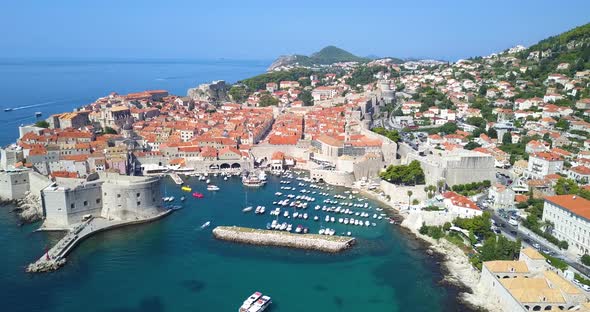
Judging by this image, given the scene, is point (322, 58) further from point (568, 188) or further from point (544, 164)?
point (568, 188)

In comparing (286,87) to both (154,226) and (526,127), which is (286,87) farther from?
(154,226)

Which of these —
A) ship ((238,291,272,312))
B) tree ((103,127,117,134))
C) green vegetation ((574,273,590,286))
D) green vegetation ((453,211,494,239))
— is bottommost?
ship ((238,291,272,312))

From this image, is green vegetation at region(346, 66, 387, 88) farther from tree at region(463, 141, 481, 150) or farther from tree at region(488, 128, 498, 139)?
tree at region(463, 141, 481, 150)

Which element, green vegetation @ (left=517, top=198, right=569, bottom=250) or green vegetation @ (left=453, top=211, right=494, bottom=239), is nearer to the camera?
green vegetation @ (left=517, top=198, right=569, bottom=250)

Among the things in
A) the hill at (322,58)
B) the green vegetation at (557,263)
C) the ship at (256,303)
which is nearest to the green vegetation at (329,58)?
the hill at (322,58)

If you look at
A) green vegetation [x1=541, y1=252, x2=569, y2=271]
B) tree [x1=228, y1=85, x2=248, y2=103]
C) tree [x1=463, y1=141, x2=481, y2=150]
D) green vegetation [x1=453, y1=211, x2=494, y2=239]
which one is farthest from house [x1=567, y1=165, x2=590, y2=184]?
tree [x1=228, y1=85, x2=248, y2=103]

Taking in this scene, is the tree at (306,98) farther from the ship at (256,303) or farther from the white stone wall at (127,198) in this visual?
the ship at (256,303)
